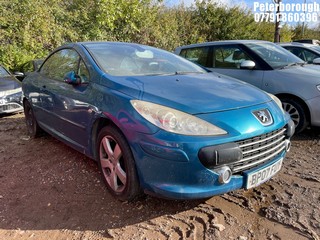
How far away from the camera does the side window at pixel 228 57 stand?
513 cm

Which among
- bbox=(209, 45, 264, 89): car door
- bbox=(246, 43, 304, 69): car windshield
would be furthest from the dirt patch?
bbox=(246, 43, 304, 69): car windshield

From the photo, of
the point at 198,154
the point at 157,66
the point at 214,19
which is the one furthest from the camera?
the point at 214,19

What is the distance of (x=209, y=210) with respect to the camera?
8.36 feet

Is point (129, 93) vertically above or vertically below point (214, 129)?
above

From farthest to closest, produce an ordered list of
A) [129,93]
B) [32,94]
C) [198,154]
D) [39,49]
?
1. [39,49]
2. [32,94]
3. [129,93]
4. [198,154]

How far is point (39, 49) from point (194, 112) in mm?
9344

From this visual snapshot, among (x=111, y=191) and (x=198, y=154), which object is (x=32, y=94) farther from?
(x=198, y=154)

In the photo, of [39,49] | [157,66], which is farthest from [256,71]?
[39,49]

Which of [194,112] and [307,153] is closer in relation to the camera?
[194,112]

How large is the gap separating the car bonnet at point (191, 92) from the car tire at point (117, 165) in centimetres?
41

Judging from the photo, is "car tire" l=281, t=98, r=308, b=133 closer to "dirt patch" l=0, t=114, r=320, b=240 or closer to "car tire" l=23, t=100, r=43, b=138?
"dirt patch" l=0, t=114, r=320, b=240

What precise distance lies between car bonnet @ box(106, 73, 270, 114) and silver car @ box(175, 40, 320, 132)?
1810 millimetres

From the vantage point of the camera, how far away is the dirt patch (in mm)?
2295

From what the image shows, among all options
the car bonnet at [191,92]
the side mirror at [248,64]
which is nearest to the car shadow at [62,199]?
the car bonnet at [191,92]
